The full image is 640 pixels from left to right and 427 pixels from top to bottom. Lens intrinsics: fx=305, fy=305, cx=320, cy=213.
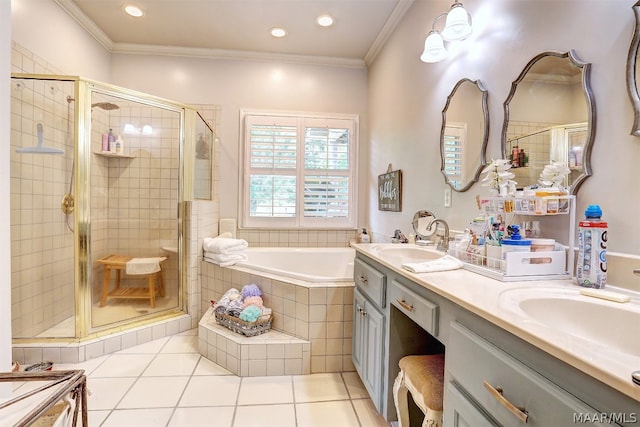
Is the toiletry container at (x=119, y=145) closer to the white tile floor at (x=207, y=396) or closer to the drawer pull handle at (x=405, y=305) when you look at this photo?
the white tile floor at (x=207, y=396)

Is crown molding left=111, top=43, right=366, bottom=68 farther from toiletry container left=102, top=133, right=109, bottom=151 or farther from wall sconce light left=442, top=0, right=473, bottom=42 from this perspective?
wall sconce light left=442, top=0, right=473, bottom=42

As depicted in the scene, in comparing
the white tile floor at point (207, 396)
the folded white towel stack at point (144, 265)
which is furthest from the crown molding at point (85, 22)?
the white tile floor at point (207, 396)

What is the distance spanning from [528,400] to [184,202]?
274cm

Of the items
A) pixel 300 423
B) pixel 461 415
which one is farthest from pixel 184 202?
pixel 461 415

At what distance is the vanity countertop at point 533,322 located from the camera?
46 centimetres

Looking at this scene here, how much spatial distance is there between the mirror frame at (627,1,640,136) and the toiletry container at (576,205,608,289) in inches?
10.5

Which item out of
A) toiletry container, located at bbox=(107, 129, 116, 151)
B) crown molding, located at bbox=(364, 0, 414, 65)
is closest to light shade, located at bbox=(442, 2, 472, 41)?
crown molding, located at bbox=(364, 0, 414, 65)

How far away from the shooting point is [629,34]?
93 cm

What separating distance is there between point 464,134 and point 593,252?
3.25 feet

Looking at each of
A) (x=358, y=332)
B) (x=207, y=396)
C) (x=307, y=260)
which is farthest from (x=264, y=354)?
(x=307, y=260)

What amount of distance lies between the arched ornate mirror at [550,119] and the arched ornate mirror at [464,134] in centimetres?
18

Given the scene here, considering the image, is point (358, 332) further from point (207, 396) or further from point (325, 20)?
point (325, 20)

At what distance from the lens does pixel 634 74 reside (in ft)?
2.98

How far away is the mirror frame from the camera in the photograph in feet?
2.95
